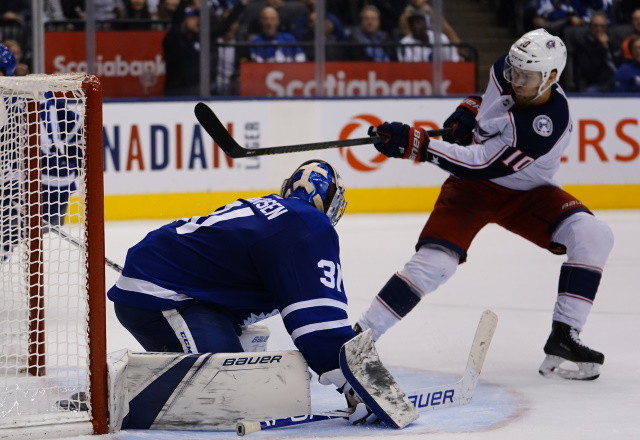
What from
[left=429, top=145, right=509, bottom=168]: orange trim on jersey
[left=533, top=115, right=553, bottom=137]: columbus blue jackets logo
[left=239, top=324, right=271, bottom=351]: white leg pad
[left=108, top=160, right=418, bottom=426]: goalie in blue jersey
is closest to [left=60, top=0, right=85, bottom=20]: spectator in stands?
[left=429, top=145, right=509, bottom=168]: orange trim on jersey

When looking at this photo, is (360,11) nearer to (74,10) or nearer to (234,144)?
(74,10)

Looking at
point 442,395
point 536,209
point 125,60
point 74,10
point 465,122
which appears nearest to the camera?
point 442,395

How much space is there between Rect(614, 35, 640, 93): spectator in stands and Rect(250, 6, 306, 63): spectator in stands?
205cm

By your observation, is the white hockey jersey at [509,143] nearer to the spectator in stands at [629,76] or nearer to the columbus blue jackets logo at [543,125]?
the columbus blue jackets logo at [543,125]

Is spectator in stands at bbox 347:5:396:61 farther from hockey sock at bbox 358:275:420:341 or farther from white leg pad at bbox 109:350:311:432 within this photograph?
white leg pad at bbox 109:350:311:432

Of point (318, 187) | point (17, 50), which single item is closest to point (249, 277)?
point (318, 187)

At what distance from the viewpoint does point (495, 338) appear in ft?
14.7

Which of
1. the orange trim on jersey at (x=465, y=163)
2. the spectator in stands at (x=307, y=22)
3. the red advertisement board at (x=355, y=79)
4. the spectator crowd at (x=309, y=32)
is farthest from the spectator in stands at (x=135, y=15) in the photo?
the orange trim on jersey at (x=465, y=163)

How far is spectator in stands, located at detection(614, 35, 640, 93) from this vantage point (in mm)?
8234

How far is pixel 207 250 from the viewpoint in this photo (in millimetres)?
3166

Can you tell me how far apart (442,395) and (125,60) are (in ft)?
15.3

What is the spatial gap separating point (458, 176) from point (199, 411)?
4.31 feet

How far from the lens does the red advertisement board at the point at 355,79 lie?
779cm

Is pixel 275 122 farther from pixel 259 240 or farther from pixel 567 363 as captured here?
pixel 259 240
